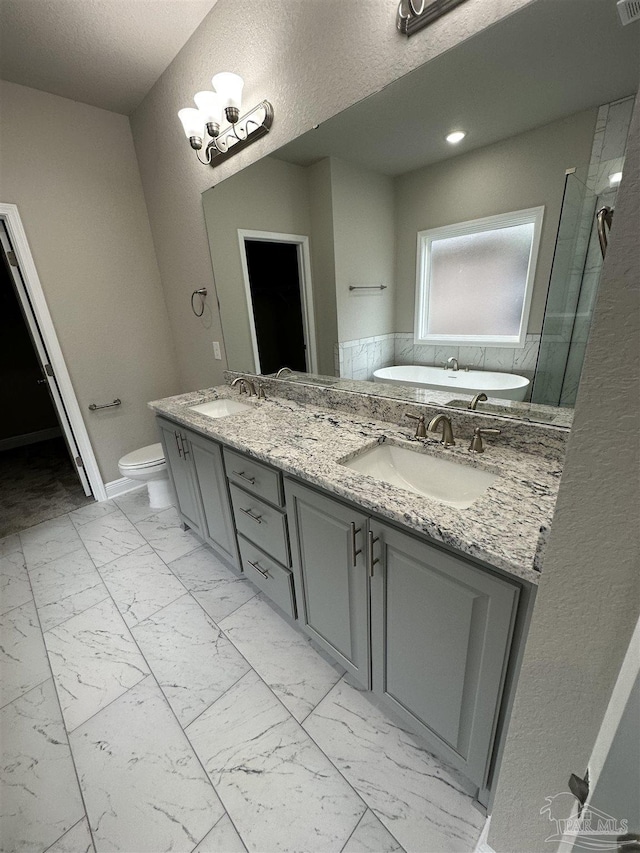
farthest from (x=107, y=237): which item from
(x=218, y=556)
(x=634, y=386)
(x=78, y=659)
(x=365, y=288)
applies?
(x=634, y=386)

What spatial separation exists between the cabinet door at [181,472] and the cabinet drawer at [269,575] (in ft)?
1.57

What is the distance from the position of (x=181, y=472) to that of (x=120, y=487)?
1256 mm

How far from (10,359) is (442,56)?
190 inches

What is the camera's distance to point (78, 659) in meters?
1.49

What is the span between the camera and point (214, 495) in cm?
171

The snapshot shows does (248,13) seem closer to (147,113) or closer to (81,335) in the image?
(147,113)

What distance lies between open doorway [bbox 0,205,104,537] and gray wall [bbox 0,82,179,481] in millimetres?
129

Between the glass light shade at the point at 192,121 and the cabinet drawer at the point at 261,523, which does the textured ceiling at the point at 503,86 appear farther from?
the cabinet drawer at the point at 261,523

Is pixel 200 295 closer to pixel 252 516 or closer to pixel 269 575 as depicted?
pixel 252 516

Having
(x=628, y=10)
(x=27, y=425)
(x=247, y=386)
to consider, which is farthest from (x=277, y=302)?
(x=27, y=425)

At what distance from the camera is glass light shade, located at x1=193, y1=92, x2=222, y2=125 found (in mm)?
1592

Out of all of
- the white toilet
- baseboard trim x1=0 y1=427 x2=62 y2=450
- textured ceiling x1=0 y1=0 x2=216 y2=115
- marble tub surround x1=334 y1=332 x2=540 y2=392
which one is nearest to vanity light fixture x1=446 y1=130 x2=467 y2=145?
marble tub surround x1=334 y1=332 x2=540 y2=392

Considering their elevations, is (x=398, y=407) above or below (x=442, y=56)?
below

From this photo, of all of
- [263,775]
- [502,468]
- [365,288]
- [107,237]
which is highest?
[107,237]
